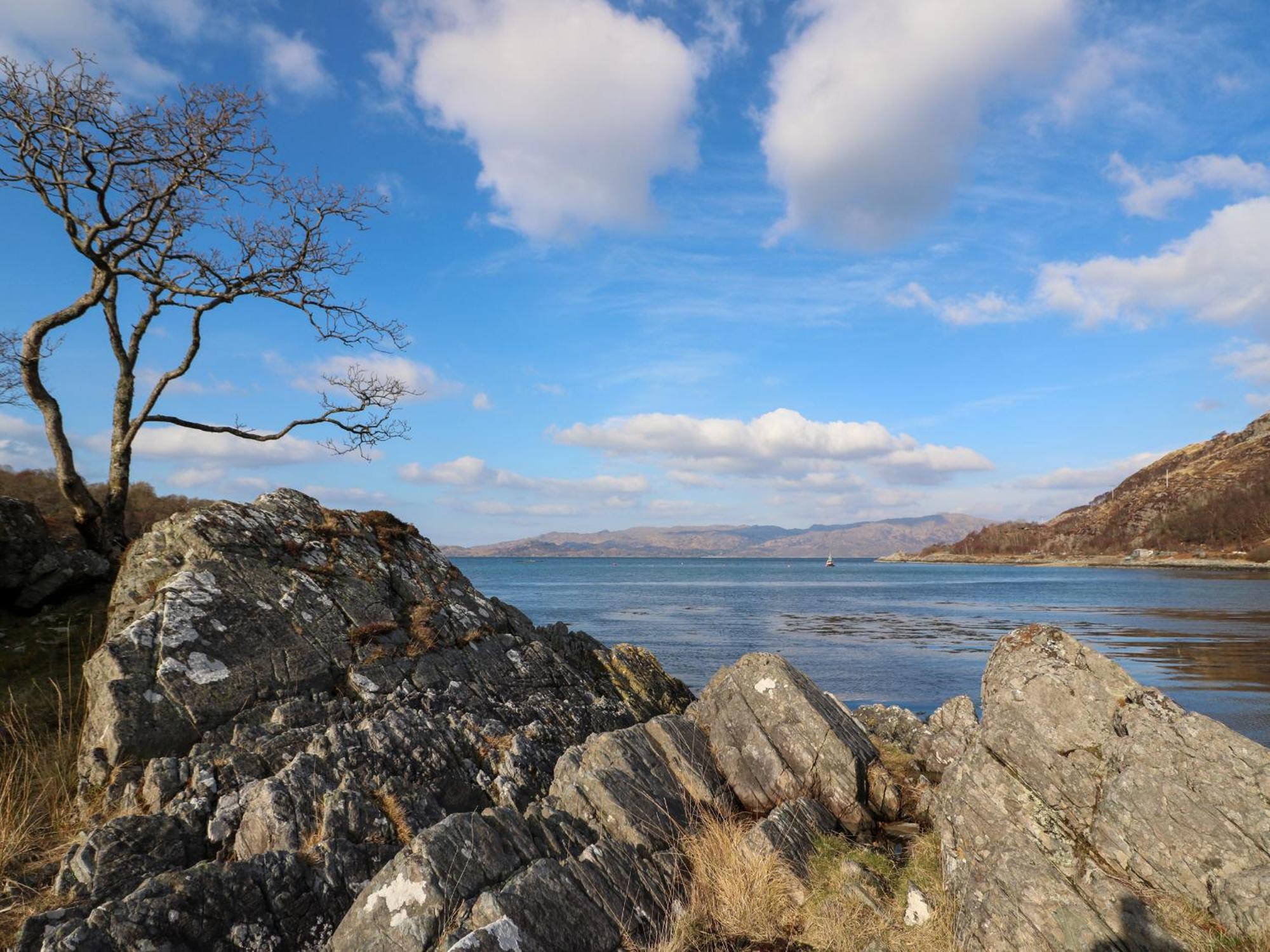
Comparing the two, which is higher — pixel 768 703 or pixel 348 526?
pixel 348 526

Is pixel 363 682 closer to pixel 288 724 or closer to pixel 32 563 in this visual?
pixel 288 724

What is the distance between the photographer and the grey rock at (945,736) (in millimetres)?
12000

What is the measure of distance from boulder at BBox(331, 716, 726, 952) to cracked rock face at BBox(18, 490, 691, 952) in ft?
0.41

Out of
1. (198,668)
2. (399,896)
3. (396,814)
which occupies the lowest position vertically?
(396,814)

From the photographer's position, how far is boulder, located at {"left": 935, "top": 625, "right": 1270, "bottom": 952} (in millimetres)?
5984

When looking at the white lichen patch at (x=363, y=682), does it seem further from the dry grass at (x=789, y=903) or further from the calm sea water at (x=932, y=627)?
the calm sea water at (x=932, y=627)

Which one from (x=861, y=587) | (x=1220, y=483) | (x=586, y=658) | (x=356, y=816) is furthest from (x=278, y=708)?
(x=1220, y=483)

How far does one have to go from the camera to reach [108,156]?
13.0 meters

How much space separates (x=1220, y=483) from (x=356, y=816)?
231 metres

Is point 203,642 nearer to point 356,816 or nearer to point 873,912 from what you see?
point 356,816

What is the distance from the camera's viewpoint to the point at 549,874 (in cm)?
623

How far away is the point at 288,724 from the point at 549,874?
14.8ft

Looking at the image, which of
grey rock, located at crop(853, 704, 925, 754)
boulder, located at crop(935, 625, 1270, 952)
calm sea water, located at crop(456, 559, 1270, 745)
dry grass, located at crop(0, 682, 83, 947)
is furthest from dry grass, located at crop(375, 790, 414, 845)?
calm sea water, located at crop(456, 559, 1270, 745)

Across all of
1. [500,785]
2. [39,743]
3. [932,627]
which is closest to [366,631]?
[500,785]
